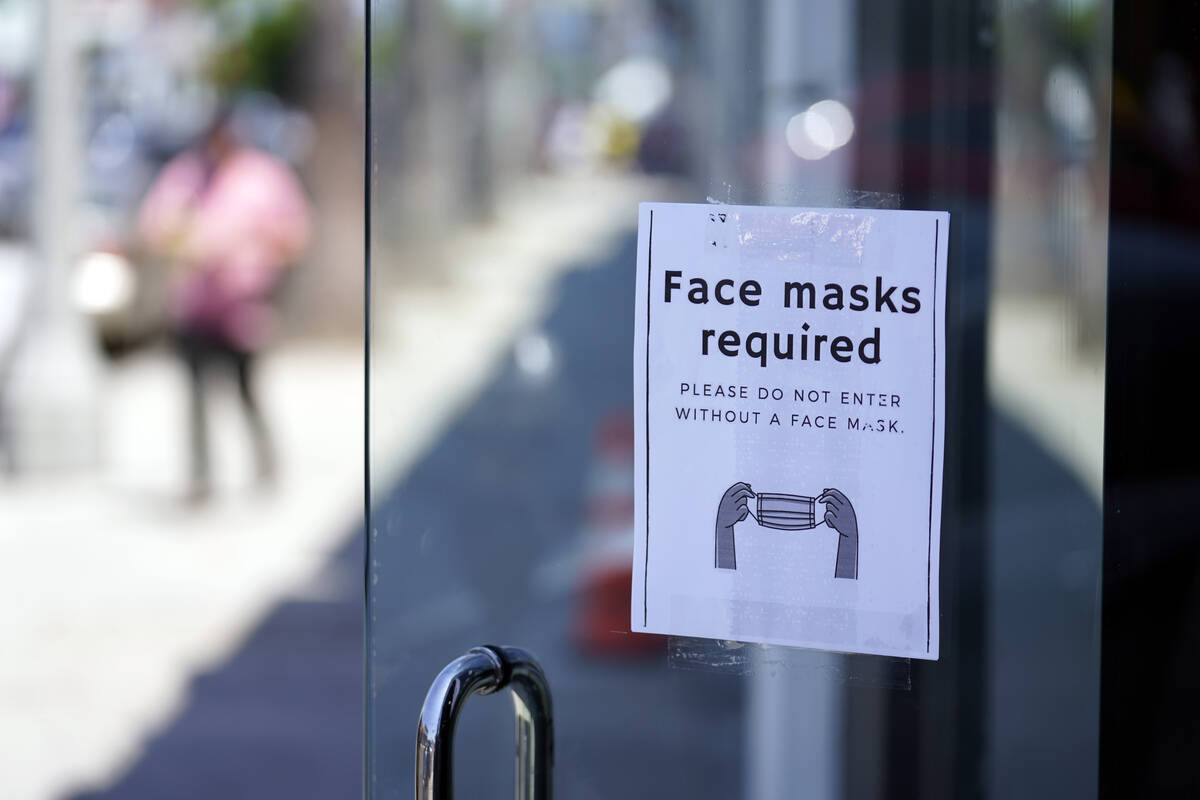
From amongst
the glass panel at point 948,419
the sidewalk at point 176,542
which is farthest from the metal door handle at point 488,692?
the sidewalk at point 176,542

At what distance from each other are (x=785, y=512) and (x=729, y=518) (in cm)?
4

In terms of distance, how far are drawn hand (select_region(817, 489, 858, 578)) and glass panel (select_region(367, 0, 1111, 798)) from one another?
7 centimetres

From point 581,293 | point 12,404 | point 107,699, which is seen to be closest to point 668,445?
point 581,293

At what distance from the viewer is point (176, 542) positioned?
254 inches

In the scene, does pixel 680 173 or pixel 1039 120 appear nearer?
pixel 1039 120

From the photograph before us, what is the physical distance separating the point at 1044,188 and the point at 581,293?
0.84 metres

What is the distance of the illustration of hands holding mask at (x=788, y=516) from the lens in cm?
97

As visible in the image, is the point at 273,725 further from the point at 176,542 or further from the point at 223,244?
the point at 223,244

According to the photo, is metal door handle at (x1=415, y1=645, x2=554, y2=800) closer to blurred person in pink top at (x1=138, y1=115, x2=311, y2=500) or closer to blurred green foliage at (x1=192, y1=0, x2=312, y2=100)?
blurred person in pink top at (x1=138, y1=115, x2=311, y2=500)

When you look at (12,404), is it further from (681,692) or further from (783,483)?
(783,483)

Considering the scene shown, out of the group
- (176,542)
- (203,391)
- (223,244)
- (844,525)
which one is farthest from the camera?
(203,391)

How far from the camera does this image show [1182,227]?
143 centimetres

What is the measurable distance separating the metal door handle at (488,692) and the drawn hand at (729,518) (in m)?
0.19

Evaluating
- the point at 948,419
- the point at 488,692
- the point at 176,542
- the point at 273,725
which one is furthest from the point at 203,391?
the point at 948,419
